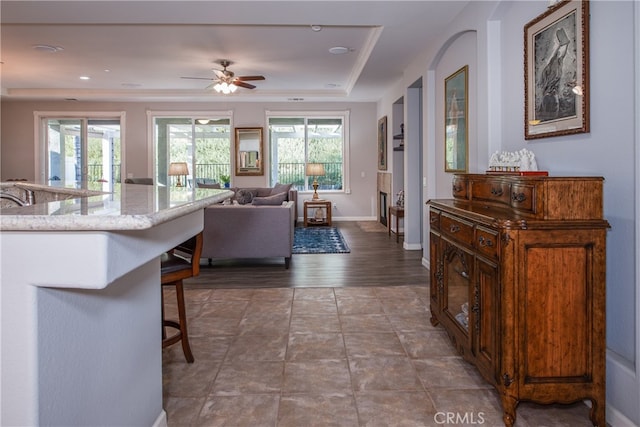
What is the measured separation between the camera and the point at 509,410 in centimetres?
194

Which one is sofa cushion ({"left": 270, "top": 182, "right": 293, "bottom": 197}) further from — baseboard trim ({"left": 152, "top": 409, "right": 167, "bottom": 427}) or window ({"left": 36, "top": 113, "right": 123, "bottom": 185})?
baseboard trim ({"left": 152, "top": 409, "right": 167, "bottom": 427})

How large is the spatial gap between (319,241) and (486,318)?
A: 503 cm

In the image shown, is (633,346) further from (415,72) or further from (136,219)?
(415,72)

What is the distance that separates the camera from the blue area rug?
6281 mm

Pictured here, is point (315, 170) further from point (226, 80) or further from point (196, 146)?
point (226, 80)

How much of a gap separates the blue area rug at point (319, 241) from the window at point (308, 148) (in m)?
1.58

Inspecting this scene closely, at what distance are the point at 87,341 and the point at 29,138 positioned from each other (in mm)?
10092

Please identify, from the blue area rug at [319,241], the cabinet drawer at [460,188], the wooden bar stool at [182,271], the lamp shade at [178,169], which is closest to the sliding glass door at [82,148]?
the lamp shade at [178,169]

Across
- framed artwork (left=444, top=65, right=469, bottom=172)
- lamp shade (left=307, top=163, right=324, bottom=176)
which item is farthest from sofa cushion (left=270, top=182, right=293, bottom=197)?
framed artwork (left=444, top=65, right=469, bottom=172)

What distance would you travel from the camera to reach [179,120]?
380 inches

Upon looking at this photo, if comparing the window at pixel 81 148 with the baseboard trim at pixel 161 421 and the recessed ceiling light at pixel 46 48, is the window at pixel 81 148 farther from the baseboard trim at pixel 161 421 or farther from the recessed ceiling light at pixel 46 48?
the baseboard trim at pixel 161 421

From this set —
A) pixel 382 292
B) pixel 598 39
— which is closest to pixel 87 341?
pixel 598 39

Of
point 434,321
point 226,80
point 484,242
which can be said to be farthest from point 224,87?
point 484,242

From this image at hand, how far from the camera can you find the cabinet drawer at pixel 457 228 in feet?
7.70
